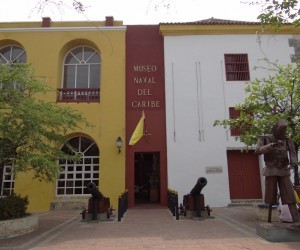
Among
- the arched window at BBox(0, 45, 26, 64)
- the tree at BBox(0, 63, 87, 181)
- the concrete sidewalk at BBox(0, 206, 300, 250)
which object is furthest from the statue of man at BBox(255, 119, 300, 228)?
the arched window at BBox(0, 45, 26, 64)

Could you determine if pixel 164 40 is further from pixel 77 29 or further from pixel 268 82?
pixel 268 82

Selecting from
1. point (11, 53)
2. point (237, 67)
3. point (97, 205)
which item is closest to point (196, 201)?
point (97, 205)

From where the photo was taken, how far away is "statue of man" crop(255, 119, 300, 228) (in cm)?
700

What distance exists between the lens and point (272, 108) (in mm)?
9516

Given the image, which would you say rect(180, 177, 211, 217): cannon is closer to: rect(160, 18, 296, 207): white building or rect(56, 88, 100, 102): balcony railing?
rect(160, 18, 296, 207): white building

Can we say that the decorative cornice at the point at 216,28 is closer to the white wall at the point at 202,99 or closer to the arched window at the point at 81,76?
the white wall at the point at 202,99

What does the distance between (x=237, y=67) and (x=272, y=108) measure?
5845 millimetres

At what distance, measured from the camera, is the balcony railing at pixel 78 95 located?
14484mm

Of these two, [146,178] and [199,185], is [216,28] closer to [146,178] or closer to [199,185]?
[199,185]

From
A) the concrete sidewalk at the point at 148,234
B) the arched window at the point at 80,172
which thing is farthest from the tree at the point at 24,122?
the arched window at the point at 80,172

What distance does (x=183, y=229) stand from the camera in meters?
8.54

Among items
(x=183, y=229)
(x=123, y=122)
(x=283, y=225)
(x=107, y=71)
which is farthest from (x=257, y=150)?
(x=107, y=71)

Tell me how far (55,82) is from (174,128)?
579 centimetres

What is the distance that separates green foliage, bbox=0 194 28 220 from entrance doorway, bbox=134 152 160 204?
760cm
